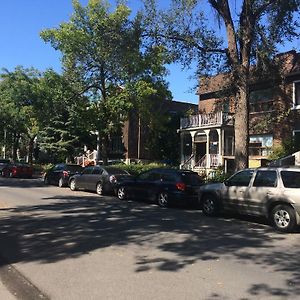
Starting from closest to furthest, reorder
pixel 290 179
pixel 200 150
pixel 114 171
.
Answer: pixel 290 179, pixel 114 171, pixel 200 150

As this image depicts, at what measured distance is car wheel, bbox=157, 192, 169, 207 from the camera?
17.7 meters

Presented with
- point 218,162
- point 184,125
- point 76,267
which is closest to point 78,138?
point 184,125

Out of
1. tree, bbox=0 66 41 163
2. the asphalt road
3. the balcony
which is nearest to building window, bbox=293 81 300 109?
the balcony

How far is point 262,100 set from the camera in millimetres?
30422

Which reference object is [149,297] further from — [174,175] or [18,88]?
[18,88]

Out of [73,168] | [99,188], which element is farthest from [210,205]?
[73,168]

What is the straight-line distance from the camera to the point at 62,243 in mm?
9773

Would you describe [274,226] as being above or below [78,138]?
below

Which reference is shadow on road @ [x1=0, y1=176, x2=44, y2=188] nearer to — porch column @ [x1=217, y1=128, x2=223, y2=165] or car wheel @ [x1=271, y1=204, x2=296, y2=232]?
porch column @ [x1=217, y1=128, x2=223, y2=165]

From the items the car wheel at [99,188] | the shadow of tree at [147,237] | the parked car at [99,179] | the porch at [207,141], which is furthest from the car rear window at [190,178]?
the porch at [207,141]

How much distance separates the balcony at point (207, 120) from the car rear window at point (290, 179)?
20.3m

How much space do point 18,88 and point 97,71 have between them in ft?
40.5

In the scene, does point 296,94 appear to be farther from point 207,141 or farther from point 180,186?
point 180,186

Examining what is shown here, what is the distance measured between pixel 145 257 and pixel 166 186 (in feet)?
30.9
